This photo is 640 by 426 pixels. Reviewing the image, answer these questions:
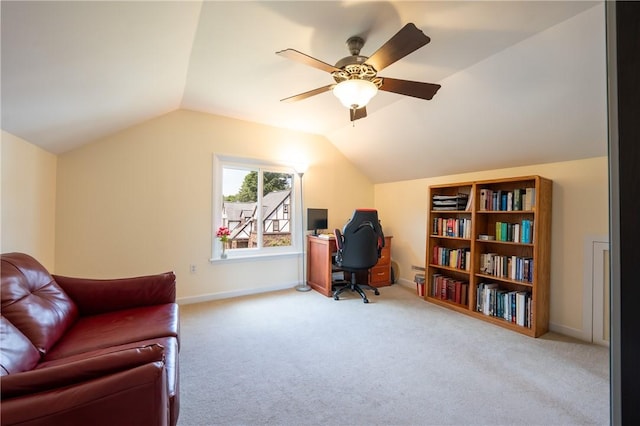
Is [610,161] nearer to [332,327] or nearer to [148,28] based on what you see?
[148,28]

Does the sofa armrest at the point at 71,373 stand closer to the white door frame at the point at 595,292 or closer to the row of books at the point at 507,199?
the row of books at the point at 507,199

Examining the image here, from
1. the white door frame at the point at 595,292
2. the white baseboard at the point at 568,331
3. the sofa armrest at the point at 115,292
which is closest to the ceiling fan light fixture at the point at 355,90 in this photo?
the sofa armrest at the point at 115,292

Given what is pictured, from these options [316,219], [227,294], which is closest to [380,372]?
[227,294]

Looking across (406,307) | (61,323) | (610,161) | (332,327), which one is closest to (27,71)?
(61,323)

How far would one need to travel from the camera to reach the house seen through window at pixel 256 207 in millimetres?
3889

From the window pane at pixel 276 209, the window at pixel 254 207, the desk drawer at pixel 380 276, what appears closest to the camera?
the window at pixel 254 207

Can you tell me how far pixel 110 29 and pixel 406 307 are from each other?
357 centimetres

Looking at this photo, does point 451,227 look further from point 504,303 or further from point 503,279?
point 504,303

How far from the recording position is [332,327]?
282cm

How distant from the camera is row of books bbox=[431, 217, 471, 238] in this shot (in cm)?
339

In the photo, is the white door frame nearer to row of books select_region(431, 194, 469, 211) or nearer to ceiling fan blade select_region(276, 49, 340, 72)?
row of books select_region(431, 194, 469, 211)

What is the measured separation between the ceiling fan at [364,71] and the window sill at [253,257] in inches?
98.0

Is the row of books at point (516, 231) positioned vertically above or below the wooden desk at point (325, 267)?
above

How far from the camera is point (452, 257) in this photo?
3.51 metres
